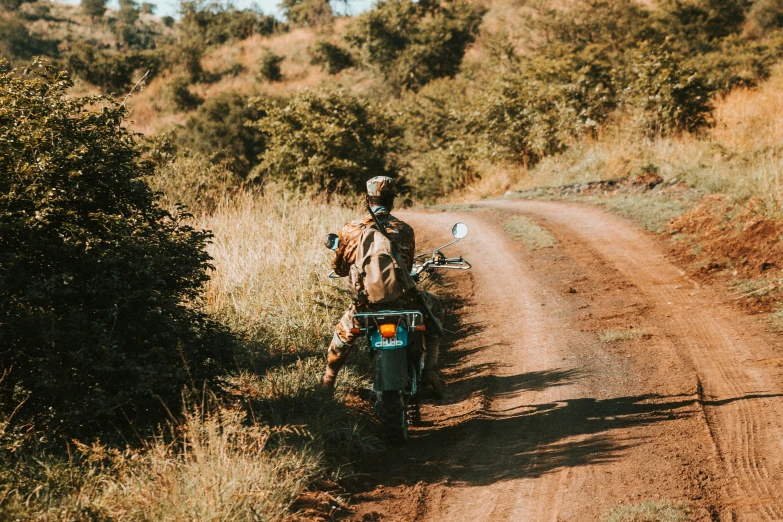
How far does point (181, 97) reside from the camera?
45438 millimetres

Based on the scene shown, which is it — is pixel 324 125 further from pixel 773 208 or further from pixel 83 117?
pixel 83 117

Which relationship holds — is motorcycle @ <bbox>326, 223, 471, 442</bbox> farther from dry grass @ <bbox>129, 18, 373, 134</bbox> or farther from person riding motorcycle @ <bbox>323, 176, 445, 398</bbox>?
dry grass @ <bbox>129, 18, 373, 134</bbox>

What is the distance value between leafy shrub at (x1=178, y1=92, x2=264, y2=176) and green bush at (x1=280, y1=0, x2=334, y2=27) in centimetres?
2771

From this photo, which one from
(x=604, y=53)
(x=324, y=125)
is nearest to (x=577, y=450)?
(x=324, y=125)

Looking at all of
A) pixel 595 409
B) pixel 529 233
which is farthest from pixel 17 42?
pixel 595 409

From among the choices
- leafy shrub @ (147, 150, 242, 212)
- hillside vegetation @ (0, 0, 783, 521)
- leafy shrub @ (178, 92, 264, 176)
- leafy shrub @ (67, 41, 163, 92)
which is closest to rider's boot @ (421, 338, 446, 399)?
hillside vegetation @ (0, 0, 783, 521)

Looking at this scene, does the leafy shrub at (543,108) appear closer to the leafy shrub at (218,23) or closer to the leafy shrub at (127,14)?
the leafy shrub at (218,23)

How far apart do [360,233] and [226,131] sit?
2761 centimetres

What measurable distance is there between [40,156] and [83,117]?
568 millimetres

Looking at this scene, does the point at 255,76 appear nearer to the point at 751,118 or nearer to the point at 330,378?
the point at 751,118

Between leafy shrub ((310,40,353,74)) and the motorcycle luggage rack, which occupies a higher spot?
leafy shrub ((310,40,353,74))

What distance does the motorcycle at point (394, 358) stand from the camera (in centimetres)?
517

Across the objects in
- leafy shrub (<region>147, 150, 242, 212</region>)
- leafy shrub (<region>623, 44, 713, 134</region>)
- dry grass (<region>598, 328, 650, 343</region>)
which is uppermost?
leafy shrub (<region>623, 44, 713, 134</region>)

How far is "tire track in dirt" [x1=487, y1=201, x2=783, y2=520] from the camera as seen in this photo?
4375 millimetres
